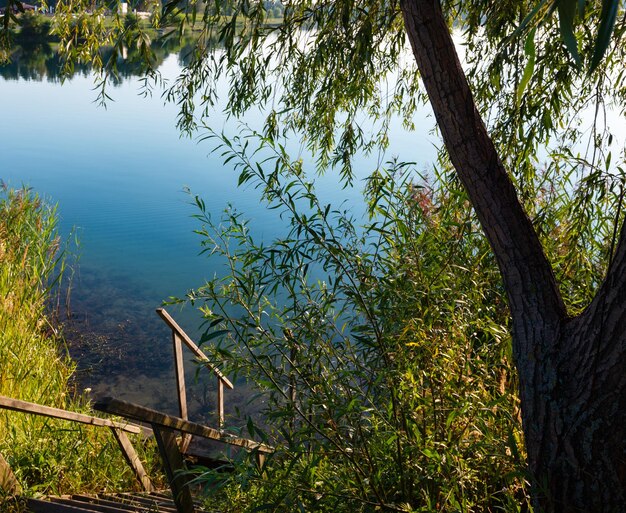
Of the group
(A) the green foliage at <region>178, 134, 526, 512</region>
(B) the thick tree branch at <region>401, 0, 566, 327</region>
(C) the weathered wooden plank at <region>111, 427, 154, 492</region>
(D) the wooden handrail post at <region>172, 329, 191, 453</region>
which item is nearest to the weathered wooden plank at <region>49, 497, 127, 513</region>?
(C) the weathered wooden plank at <region>111, 427, 154, 492</region>

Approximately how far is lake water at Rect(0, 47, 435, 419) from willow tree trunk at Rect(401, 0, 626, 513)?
3.09 m

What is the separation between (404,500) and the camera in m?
2.24

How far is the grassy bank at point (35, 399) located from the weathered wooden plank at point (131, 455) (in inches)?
6.5

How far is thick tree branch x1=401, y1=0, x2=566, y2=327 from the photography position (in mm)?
2164

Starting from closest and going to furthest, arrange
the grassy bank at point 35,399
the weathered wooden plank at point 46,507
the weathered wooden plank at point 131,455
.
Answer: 1. the weathered wooden plank at point 46,507
2. the weathered wooden plank at point 131,455
3. the grassy bank at point 35,399

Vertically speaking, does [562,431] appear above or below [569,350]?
below

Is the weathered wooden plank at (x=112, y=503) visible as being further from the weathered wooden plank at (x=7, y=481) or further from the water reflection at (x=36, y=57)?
the water reflection at (x=36, y=57)

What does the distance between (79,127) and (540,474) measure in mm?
15976

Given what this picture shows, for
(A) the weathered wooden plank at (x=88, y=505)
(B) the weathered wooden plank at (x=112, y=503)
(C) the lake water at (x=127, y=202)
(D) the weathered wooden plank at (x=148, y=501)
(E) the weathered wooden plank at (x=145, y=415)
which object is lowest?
(A) the weathered wooden plank at (x=88, y=505)

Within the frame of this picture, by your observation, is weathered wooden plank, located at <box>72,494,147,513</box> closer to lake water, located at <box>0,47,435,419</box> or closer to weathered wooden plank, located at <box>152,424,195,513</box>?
weathered wooden plank, located at <box>152,424,195,513</box>

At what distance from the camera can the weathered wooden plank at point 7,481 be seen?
265 cm

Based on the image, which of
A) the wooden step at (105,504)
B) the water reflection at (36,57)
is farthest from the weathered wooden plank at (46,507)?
the water reflection at (36,57)

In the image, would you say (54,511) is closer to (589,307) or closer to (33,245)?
(589,307)

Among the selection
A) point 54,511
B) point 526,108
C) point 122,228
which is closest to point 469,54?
point 526,108
